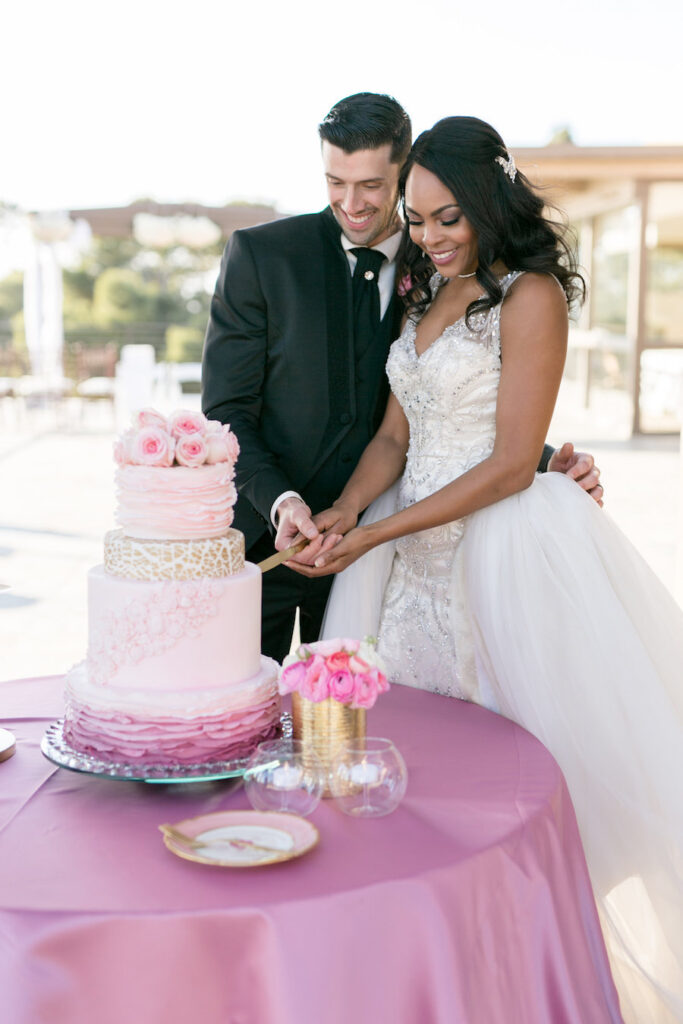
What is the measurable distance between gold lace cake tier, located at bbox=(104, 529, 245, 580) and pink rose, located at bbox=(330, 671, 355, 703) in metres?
0.26

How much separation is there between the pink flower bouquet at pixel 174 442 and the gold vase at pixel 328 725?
44cm

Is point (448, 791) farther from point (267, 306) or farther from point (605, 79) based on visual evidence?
point (605, 79)

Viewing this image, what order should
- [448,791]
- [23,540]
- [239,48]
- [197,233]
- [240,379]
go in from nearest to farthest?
[448,791] < [240,379] < [23,540] < [197,233] < [239,48]

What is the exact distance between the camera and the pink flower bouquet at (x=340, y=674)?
1760 millimetres

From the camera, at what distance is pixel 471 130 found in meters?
2.45

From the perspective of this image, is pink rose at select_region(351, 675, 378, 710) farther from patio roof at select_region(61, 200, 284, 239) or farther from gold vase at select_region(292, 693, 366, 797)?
patio roof at select_region(61, 200, 284, 239)

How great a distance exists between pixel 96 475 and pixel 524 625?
963cm

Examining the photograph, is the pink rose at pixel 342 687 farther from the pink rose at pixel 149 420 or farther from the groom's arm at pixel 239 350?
the groom's arm at pixel 239 350

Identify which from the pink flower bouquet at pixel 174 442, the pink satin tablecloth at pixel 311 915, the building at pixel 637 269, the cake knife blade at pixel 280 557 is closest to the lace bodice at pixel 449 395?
the cake knife blade at pixel 280 557

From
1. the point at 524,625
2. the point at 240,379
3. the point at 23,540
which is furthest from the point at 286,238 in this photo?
the point at 23,540

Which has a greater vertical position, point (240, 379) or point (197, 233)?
point (197, 233)

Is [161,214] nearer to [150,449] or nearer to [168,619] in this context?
[150,449]

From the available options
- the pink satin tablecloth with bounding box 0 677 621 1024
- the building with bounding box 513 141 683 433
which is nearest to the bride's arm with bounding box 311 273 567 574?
the pink satin tablecloth with bounding box 0 677 621 1024

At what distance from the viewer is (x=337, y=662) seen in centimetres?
178
